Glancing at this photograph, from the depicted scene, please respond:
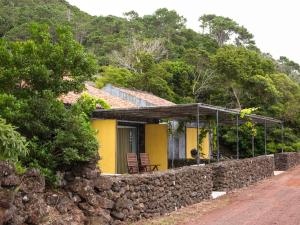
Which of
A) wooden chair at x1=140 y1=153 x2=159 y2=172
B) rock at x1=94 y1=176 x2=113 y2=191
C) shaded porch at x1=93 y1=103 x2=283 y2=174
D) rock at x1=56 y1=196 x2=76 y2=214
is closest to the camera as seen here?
rock at x1=56 y1=196 x2=76 y2=214

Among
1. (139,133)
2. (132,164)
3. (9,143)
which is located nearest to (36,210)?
(9,143)

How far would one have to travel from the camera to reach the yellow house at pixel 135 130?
668 inches

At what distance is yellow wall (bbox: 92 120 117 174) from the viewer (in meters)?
17.0

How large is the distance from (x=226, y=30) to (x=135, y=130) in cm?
4205

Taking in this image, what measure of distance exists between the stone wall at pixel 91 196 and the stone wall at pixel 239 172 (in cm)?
265

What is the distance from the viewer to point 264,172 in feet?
73.1

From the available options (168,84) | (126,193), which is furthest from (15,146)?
(168,84)

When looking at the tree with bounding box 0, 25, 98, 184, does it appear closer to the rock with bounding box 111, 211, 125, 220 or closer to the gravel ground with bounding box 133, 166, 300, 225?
the rock with bounding box 111, 211, 125, 220

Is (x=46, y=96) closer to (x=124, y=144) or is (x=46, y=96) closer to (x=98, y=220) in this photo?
(x=98, y=220)

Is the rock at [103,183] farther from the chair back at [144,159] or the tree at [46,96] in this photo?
the chair back at [144,159]

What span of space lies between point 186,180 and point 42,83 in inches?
204

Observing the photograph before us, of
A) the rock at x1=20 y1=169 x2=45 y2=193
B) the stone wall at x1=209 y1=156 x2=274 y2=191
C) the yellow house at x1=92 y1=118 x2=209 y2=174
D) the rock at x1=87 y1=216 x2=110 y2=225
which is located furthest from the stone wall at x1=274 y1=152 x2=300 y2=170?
the rock at x1=20 y1=169 x2=45 y2=193

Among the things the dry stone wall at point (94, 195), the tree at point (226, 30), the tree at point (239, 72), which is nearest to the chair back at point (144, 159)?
the dry stone wall at point (94, 195)

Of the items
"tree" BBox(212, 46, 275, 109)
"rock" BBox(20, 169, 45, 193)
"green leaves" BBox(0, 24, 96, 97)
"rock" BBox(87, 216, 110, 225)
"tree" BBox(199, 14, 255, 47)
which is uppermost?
"tree" BBox(199, 14, 255, 47)
